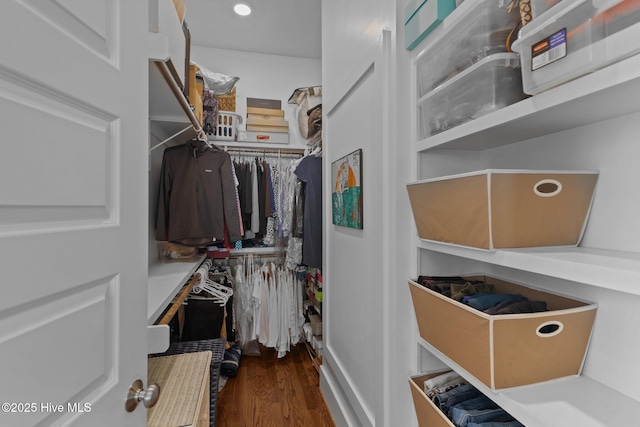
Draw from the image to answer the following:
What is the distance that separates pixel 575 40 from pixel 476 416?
892 mm

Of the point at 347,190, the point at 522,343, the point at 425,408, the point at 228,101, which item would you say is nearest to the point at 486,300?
the point at 522,343

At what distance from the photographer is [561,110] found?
2.07ft

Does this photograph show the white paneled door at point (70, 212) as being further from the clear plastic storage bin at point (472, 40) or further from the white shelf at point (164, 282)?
the clear plastic storage bin at point (472, 40)

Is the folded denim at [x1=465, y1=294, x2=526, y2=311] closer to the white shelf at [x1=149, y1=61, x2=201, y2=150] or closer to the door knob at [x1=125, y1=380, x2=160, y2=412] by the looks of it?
the door knob at [x1=125, y1=380, x2=160, y2=412]

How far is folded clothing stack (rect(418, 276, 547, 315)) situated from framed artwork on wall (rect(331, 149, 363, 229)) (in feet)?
1.59

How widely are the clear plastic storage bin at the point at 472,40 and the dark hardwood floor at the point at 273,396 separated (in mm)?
1931

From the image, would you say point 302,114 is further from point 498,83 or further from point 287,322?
Result: point 498,83

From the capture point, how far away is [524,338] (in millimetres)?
679

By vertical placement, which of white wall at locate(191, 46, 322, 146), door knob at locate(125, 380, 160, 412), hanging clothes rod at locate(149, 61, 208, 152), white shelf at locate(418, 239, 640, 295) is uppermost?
white wall at locate(191, 46, 322, 146)

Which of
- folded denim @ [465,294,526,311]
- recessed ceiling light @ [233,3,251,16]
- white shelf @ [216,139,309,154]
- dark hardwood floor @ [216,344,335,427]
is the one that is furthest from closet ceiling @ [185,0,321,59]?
dark hardwood floor @ [216,344,335,427]

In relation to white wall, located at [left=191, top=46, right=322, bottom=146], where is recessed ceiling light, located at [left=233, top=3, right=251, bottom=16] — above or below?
above

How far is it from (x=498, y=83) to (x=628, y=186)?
1.21 feet

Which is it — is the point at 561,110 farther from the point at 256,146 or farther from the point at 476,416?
the point at 256,146

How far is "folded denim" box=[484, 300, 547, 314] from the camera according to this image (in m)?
0.74
